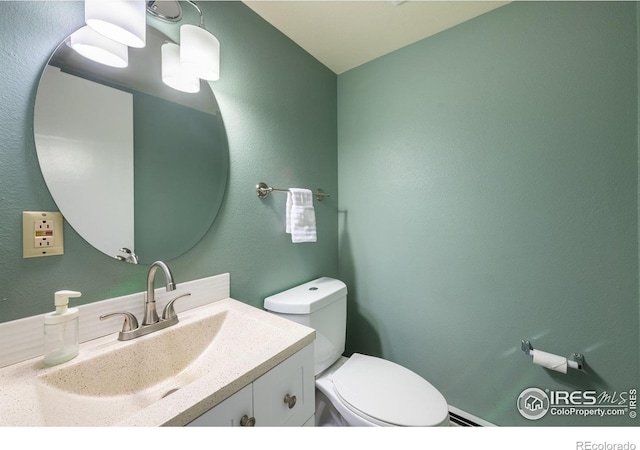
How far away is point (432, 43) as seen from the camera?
130cm

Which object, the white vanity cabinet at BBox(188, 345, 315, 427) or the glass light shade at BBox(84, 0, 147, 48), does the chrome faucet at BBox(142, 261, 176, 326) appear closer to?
the white vanity cabinet at BBox(188, 345, 315, 427)

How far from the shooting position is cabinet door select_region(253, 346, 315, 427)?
0.59m

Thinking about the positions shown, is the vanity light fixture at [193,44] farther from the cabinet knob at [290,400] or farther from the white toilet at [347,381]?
the cabinet knob at [290,400]

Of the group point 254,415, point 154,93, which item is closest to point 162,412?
point 254,415

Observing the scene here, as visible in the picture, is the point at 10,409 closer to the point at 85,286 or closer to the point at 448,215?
the point at 85,286

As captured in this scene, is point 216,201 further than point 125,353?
Yes

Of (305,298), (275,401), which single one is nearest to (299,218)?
(305,298)

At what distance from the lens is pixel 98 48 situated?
681 millimetres

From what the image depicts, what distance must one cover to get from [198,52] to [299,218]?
765 millimetres

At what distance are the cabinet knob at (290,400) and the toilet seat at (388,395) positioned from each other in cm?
37

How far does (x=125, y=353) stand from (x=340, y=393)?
2.60 feet

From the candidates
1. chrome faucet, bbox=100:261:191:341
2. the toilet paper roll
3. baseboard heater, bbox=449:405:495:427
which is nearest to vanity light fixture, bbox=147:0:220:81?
chrome faucet, bbox=100:261:191:341

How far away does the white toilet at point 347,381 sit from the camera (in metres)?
0.88

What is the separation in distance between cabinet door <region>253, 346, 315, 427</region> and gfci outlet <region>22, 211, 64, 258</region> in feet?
2.12
